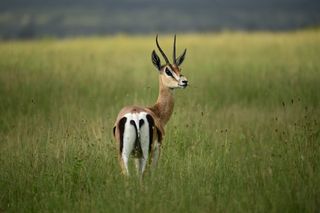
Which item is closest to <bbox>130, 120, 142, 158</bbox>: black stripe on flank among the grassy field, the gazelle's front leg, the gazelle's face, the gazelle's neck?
the gazelle's front leg

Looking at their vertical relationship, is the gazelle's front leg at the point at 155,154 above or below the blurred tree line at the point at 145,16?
below

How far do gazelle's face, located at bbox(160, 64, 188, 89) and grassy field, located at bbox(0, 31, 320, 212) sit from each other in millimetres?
606

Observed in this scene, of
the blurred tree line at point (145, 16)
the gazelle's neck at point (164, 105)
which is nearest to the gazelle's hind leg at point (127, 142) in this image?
the gazelle's neck at point (164, 105)

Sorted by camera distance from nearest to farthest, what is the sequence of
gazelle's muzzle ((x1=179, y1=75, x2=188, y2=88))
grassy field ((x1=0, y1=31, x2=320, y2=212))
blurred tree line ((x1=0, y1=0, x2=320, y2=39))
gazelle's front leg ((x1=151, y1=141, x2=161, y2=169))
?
grassy field ((x1=0, y1=31, x2=320, y2=212)) < gazelle's front leg ((x1=151, y1=141, x2=161, y2=169)) < gazelle's muzzle ((x1=179, y1=75, x2=188, y2=88)) < blurred tree line ((x1=0, y1=0, x2=320, y2=39))

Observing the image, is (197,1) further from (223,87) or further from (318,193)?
(318,193)

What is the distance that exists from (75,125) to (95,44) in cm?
1732

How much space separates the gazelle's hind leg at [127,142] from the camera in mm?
7051

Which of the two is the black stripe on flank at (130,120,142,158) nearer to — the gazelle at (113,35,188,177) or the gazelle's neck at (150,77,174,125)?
the gazelle at (113,35,188,177)

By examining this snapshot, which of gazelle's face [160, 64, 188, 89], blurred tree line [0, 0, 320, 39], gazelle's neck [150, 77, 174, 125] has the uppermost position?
blurred tree line [0, 0, 320, 39]

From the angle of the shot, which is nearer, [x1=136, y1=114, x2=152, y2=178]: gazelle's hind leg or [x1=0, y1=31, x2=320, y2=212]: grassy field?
[x1=0, y1=31, x2=320, y2=212]: grassy field

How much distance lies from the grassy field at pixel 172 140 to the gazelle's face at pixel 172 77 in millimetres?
606

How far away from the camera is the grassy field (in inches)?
273

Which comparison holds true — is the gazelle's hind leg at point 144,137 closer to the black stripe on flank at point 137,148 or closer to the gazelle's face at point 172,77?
the black stripe on flank at point 137,148

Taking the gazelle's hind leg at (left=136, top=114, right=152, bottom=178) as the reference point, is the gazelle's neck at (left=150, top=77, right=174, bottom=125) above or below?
above
